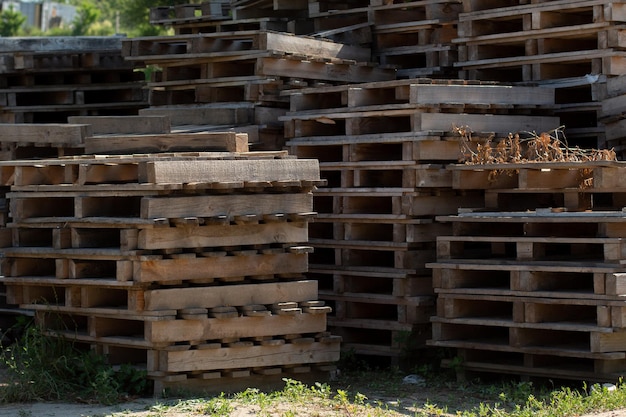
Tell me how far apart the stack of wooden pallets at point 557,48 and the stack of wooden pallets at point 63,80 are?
3886mm

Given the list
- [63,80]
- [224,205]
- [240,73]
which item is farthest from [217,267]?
[63,80]

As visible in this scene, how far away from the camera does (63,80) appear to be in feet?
41.4

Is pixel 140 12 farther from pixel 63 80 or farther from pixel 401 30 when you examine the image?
pixel 401 30

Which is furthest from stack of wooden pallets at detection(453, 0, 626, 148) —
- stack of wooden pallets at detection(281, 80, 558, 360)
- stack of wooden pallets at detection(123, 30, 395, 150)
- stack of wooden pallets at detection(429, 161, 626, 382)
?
stack of wooden pallets at detection(429, 161, 626, 382)

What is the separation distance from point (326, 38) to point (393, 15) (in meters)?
0.76

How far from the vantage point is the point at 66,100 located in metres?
12.5

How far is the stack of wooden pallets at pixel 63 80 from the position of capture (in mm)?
12258

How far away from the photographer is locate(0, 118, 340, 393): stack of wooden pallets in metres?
8.04

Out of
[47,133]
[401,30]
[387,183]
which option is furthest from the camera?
[401,30]

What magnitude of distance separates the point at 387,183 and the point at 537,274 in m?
1.89

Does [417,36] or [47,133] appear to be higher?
[417,36]

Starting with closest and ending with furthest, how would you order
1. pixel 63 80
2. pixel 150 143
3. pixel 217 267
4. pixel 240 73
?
pixel 217 267 → pixel 150 143 → pixel 240 73 → pixel 63 80

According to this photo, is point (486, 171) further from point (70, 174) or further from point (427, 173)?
point (70, 174)

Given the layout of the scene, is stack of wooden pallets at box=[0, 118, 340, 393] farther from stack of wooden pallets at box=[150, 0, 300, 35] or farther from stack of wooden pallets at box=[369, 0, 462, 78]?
stack of wooden pallets at box=[150, 0, 300, 35]
